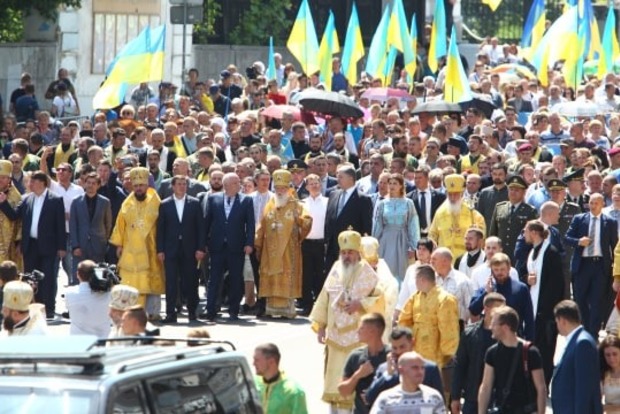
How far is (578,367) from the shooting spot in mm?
14266

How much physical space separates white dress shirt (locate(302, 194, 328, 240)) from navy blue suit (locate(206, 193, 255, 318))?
795 millimetres

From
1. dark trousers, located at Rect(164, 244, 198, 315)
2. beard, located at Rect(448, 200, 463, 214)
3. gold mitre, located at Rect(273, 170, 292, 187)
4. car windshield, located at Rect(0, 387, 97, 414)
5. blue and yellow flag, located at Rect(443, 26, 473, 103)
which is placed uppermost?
blue and yellow flag, located at Rect(443, 26, 473, 103)

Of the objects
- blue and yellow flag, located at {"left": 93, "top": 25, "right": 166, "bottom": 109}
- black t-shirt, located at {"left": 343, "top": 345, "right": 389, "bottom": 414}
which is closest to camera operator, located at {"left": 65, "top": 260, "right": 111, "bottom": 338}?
black t-shirt, located at {"left": 343, "top": 345, "right": 389, "bottom": 414}

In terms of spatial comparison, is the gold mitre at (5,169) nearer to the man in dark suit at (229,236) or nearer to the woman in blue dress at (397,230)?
the man in dark suit at (229,236)

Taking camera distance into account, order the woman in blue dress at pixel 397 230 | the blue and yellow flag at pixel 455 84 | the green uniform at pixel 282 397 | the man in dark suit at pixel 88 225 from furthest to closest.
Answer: the blue and yellow flag at pixel 455 84
the man in dark suit at pixel 88 225
the woman in blue dress at pixel 397 230
the green uniform at pixel 282 397

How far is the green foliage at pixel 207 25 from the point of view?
4438 cm

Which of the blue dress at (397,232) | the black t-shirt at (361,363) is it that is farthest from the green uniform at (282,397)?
the blue dress at (397,232)

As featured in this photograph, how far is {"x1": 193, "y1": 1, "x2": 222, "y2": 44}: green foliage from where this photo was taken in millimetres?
44375

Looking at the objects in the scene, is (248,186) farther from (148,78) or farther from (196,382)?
(196,382)

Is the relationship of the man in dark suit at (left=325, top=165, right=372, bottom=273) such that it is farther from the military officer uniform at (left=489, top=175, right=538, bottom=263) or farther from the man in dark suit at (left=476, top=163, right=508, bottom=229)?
the military officer uniform at (left=489, top=175, right=538, bottom=263)

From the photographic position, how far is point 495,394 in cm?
1439

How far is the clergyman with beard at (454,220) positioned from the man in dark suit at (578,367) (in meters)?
6.14

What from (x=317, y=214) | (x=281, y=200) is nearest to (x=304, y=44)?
(x=317, y=214)

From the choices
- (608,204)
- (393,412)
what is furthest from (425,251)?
(393,412)
